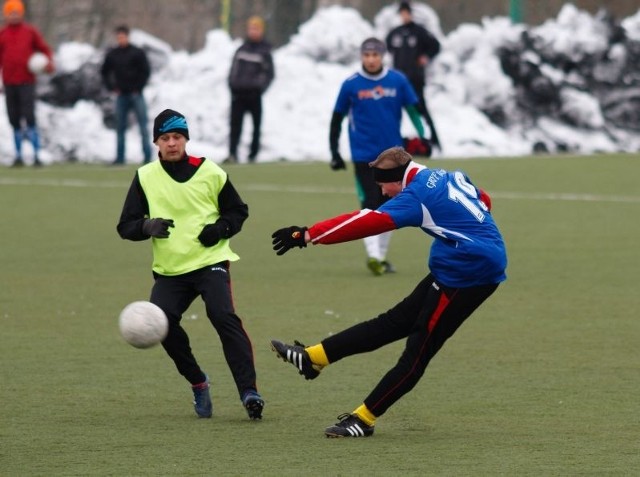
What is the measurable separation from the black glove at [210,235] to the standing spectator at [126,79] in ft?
54.6

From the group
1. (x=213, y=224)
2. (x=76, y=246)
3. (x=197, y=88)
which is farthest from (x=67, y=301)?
(x=197, y=88)

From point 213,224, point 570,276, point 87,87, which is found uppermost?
point 213,224

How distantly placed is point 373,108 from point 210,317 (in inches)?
242

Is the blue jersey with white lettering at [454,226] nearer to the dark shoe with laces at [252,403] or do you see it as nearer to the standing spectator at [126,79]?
the dark shoe with laces at [252,403]

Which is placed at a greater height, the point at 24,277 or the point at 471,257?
the point at 471,257

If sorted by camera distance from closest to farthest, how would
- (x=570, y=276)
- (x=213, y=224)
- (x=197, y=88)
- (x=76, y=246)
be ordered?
1. (x=213, y=224)
2. (x=570, y=276)
3. (x=76, y=246)
4. (x=197, y=88)

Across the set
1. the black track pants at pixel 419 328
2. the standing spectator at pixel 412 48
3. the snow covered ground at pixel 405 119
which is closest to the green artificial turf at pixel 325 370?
the black track pants at pixel 419 328

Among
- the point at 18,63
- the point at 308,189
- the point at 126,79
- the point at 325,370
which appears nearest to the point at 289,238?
the point at 325,370

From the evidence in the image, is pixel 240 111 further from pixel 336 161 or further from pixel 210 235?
pixel 210 235

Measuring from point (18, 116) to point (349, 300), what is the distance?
12983 millimetres

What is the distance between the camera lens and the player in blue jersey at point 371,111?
46.6 ft

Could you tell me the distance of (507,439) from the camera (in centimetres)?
780

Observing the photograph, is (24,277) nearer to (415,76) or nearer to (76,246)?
(76,246)

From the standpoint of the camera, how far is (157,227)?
8125 mm
